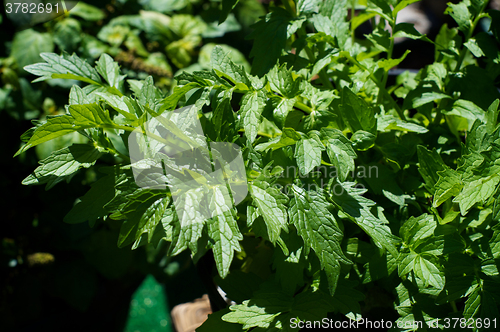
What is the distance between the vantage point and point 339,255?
540 mm

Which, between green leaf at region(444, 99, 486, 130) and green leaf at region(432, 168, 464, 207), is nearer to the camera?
green leaf at region(432, 168, 464, 207)

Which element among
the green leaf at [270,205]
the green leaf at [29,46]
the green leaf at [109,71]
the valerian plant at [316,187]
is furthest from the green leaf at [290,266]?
the green leaf at [29,46]

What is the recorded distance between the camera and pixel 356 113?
632 millimetres

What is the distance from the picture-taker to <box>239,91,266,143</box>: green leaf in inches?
21.9

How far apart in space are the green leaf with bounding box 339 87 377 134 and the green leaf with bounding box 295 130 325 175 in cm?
10

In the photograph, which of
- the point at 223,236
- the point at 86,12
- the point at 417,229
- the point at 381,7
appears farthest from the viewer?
the point at 86,12

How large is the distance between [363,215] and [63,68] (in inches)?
24.8

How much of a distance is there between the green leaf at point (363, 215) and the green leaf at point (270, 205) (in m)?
0.11

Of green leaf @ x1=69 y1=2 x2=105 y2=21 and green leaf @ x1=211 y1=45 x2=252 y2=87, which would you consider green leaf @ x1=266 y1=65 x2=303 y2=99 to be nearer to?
green leaf @ x1=211 y1=45 x2=252 y2=87

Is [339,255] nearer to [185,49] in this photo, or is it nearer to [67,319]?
[185,49]

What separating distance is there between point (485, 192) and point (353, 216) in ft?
0.63

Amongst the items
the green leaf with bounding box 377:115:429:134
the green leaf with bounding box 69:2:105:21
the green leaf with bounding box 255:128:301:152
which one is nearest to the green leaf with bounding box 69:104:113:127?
the green leaf with bounding box 255:128:301:152

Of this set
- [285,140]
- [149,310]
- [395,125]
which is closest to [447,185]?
[395,125]

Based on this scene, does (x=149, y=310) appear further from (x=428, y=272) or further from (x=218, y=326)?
(x=428, y=272)
